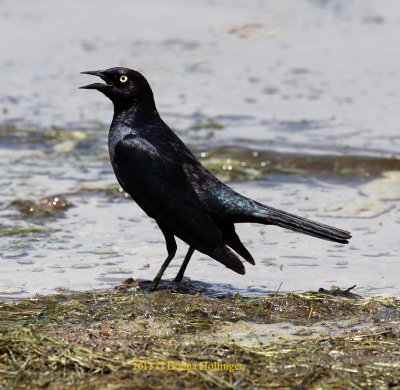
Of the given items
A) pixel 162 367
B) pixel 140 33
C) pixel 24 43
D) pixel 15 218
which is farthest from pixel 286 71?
pixel 162 367

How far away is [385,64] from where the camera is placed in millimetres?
12047

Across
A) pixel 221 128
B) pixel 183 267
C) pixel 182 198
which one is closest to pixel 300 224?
pixel 182 198

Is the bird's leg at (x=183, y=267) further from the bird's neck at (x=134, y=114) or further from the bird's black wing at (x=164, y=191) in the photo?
the bird's neck at (x=134, y=114)

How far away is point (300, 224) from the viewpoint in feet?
16.2

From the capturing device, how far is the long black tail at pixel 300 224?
4.90 metres

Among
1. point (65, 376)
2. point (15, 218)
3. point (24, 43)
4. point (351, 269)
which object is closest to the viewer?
point (65, 376)

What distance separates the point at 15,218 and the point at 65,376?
3.36 meters

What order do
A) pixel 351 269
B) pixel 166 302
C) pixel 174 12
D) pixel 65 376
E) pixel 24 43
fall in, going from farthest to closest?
1. pixel 174 12
2. pixel 24 43
3. pixel 351 269
4. pixel 166 302
5. pixel 65 376

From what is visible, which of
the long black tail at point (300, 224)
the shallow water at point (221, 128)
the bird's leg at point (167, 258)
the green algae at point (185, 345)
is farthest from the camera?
the shallow water at point (221, 128)

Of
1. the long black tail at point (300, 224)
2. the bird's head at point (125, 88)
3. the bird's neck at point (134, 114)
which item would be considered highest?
the bird's head at point (125, 88)

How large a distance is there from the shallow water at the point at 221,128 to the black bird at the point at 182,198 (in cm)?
48

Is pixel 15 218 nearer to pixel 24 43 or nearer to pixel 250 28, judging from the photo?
pixel 24 43

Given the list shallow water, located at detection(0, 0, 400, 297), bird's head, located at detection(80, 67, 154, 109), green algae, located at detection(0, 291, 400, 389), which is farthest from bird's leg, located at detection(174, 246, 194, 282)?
bird's head, located at detection(80, 67, 154, 109)

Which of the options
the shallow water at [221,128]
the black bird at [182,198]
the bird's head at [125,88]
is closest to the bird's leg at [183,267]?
the black bird at [182,198]
